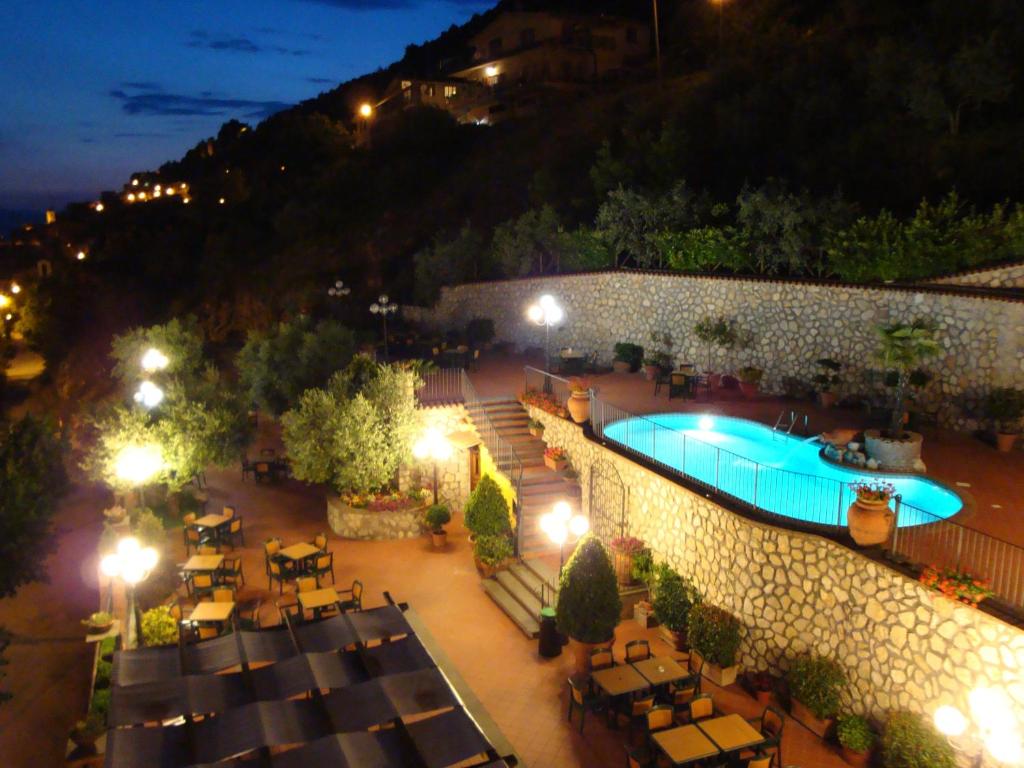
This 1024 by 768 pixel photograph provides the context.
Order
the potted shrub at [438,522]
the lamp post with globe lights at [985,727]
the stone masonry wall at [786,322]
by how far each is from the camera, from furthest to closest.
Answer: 1. the potted shrub at [438,522]
2. the stone masonry wall at [786,322]
3. the lamp post with globe lights at [985,727]

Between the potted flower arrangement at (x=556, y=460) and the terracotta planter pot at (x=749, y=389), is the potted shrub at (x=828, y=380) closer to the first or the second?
the terracotta planter pot at (x=749, y=389)

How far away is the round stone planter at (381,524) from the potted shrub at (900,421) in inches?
418

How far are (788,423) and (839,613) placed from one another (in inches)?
291

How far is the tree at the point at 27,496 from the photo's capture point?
14445 mm

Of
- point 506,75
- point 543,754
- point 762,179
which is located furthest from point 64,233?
point 543,754

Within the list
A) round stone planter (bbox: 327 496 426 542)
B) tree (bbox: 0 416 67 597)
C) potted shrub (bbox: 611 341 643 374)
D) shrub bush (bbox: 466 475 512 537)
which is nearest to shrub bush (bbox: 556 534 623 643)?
shrub bush (bbox: 466 475 512 537)

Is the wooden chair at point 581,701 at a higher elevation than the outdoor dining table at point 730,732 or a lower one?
lower

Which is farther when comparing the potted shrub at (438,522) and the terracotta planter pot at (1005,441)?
the potted shrub at (438,522)

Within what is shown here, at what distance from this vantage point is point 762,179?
30375 mm

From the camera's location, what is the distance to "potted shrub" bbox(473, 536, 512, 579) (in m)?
16.8

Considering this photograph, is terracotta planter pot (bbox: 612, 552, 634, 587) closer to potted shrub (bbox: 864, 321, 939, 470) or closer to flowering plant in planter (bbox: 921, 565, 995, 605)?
potted shrub (bbox: 864, 321, 939, 470)

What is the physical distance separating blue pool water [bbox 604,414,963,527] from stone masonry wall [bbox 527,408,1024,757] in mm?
649

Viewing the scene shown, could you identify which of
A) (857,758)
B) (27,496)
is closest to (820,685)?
(857,758)

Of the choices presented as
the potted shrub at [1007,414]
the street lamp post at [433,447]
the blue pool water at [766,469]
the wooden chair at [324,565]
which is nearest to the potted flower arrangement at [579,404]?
the blue pool water at [766,469]
